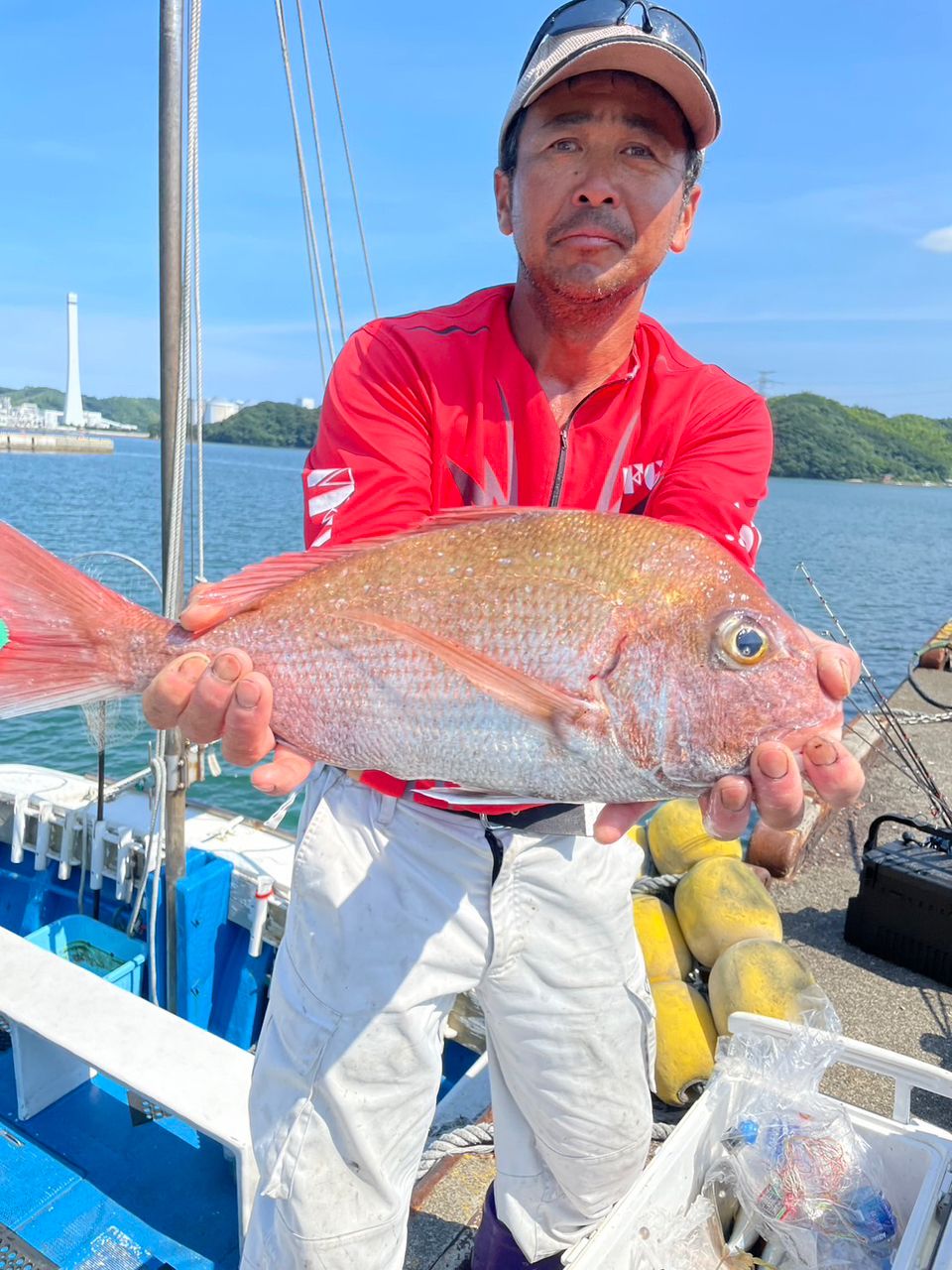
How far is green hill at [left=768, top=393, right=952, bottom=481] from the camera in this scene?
295 ft

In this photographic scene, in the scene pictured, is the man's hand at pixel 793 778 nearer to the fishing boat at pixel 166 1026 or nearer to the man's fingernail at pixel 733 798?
the man's fingernail at pixel 733 798

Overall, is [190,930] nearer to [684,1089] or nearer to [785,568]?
[684,1089]

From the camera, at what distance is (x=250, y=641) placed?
2031 mm

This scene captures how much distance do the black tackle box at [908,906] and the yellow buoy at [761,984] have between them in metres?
1.09

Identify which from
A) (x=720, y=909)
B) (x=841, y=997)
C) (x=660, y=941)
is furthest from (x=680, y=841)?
(x=841, y=997)

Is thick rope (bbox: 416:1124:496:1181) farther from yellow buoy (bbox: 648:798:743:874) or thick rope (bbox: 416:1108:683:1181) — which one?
yellow buoy (bbox: 648:798:743:874)

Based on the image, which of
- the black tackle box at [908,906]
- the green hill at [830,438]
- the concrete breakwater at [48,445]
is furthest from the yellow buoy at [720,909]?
the concrete breakwater at [48,445]

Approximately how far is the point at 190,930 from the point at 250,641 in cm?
282

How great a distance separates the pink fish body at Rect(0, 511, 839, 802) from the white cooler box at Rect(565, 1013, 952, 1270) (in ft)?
5.02

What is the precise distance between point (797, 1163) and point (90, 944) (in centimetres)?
354

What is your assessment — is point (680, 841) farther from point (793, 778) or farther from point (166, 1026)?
point (793, 778)

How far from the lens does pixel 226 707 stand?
1956 mm

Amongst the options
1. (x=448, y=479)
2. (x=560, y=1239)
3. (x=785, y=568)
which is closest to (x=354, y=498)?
(x=448, y=479)

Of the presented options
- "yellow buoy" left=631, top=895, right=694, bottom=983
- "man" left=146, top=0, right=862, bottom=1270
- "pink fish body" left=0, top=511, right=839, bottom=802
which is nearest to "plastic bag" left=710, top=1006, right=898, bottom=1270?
"man" left=146, top=0, right=862, bottom=1270
